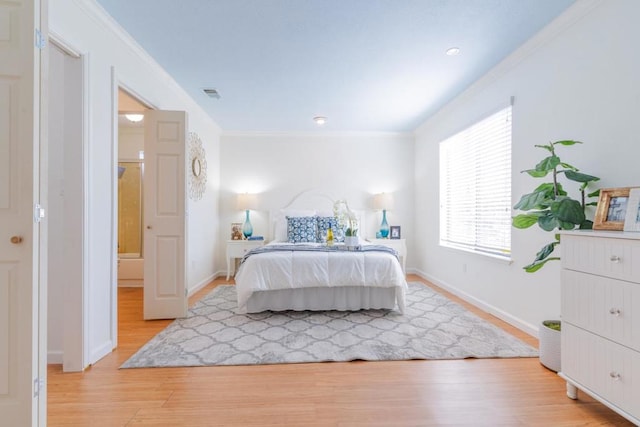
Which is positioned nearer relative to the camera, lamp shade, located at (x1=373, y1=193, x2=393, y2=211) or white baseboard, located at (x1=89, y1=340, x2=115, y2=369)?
white baseboard, located at (x1=89, y1=340, x2=115, y2=369)

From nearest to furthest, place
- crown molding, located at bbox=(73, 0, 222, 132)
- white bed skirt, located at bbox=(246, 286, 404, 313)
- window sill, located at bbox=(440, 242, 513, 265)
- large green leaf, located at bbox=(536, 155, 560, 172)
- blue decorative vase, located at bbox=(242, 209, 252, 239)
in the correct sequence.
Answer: large green leaf, located at bbox=(536, 155, 560, 172), crown molding, located at bbox=(73, 0, 222, 132), window sill, located at bbox=(440, 242, 513, 265), white bed skirt, located at bbox=(246, 286, 404, 313), blue decorative vase, located at bbox=(242, 209, 252, 239)

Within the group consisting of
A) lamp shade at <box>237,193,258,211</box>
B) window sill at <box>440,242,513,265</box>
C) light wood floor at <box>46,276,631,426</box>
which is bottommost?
light wood floor at <box>46,276,631,426</box>

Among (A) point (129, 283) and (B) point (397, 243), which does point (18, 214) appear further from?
(B) point (397, 243)

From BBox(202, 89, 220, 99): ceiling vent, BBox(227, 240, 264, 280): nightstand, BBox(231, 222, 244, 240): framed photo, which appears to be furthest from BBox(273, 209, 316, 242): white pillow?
BBox(202, 89, 220, 99): ceiling vent

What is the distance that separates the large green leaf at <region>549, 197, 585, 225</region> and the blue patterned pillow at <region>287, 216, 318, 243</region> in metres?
3.24

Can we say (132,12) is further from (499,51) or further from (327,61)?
(499,51)

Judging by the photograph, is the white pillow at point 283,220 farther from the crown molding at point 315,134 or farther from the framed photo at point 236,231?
the crown molding at point 315,134

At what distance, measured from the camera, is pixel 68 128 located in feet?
7.32

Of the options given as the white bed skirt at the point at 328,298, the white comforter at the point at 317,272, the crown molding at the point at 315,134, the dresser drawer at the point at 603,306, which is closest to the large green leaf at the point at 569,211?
the dresser drawer at the point at 603,306

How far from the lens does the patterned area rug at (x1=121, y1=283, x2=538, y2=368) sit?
2383 mm

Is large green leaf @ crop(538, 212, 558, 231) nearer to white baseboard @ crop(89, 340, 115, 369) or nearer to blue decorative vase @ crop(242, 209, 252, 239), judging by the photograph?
white baseboard @ crop(89, 340, 115, 369)

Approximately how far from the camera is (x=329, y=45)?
2766 mm

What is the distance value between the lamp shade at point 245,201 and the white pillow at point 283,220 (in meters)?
0.53

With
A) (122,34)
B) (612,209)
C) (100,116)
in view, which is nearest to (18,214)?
(100,116)
